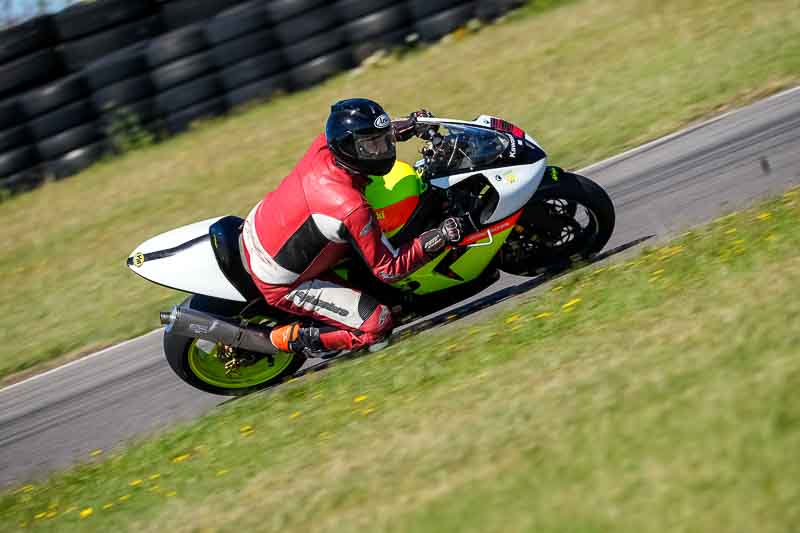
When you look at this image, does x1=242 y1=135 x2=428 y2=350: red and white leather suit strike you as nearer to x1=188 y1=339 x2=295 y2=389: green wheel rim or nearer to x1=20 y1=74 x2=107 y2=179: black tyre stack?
x1=188 y1=339 x2=295 y2=389: green wheel rim

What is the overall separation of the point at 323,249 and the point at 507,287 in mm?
1694

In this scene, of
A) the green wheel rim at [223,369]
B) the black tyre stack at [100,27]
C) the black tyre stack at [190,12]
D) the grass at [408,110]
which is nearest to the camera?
the green wheel rim at [223,369]

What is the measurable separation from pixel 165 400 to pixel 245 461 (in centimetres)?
195

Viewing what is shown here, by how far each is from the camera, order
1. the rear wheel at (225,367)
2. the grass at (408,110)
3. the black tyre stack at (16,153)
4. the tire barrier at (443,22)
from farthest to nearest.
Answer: the tire barrier at (443,22) < the black tyre stack at (16,153) < the grass at (408,110) < the rear wheel at (225,367)

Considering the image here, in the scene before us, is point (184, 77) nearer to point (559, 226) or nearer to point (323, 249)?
point (323, 249)

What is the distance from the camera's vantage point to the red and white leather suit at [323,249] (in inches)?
241

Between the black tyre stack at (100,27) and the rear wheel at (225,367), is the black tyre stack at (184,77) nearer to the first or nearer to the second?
the black tyre stack at (100,27)

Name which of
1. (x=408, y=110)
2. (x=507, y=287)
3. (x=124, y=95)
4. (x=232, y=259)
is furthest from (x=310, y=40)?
(x=232, y=259)

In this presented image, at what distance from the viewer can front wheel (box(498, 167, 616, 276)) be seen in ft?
21.5

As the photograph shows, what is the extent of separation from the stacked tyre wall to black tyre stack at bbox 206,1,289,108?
0.05 feet

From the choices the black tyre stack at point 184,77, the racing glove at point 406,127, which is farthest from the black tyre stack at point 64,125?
the racing glove at point 406,127

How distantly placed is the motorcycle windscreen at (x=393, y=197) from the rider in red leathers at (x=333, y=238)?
0.60ft

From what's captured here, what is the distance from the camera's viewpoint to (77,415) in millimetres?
7688

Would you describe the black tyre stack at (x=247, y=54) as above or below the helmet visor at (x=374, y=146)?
above
